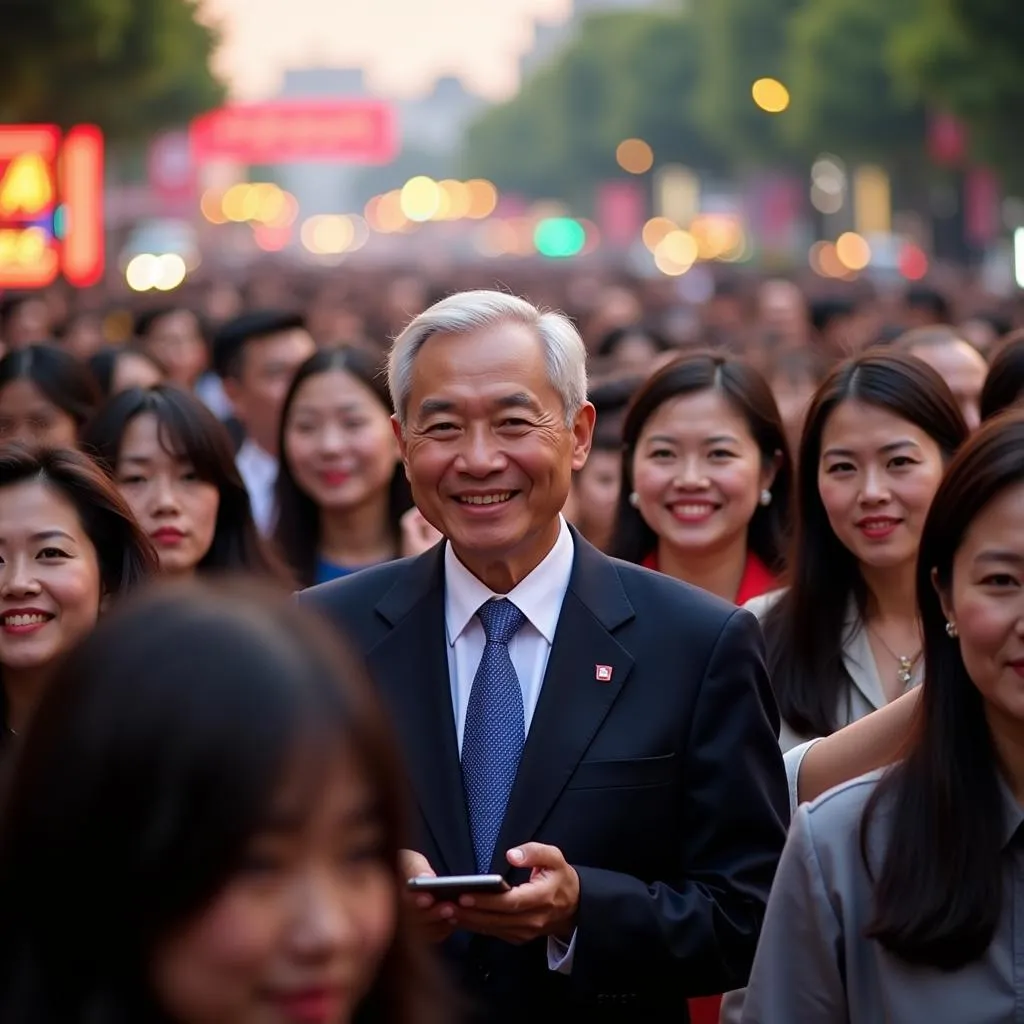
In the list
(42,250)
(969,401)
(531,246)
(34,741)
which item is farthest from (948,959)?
(531,246)

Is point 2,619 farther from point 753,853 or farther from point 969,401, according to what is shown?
point 969,401

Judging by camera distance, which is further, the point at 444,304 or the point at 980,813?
the point at 444,304

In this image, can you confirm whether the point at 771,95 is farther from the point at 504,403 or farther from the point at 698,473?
the point at 504,403

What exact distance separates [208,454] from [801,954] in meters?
4.00

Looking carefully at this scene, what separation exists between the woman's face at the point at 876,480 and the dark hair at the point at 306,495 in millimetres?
2274

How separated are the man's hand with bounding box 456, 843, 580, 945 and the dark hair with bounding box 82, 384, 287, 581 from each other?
3.15m

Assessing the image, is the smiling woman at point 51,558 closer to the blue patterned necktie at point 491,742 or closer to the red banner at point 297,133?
the blue patterned necktie at point 491,742

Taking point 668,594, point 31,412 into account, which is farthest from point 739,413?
point 31,412

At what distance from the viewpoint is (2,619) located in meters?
4.96

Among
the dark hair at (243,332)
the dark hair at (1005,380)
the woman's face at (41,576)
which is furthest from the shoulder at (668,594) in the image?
the dark hair at (243,332)

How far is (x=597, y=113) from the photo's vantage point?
118 m

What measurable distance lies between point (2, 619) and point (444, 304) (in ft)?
4.09

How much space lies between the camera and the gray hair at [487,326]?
14.5 ft

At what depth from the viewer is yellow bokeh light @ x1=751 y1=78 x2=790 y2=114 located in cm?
7175
